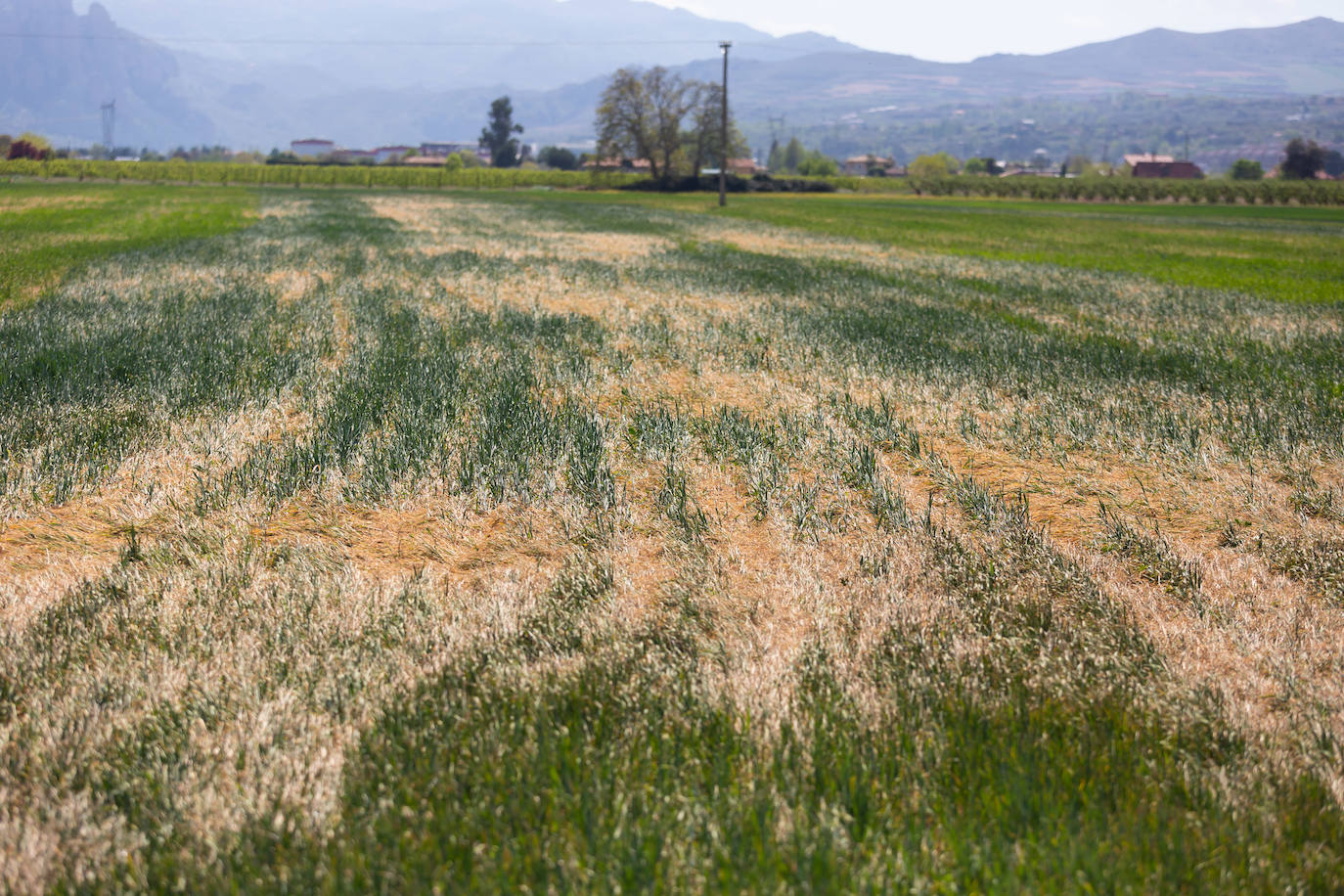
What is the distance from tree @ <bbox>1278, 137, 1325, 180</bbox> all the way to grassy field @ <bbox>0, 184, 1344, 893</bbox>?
149380 mm

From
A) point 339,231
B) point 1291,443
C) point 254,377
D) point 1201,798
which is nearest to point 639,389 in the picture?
point 254,377

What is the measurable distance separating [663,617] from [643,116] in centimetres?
10887

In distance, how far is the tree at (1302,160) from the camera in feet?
394

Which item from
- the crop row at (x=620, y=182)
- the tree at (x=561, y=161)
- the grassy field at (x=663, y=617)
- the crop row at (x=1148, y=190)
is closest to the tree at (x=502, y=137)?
the tree at (x=561, y=161)

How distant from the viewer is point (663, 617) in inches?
145

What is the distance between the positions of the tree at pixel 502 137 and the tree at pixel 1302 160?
146 metres

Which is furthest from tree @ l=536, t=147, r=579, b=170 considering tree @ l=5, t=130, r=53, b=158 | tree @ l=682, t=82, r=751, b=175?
tree @ l=5, t=130, r=53, b=158

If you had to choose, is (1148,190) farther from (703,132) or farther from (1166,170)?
(1166,170)

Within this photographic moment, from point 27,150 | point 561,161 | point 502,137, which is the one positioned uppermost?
point 502,137

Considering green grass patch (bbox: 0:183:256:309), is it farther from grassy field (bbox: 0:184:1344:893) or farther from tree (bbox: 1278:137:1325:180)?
tree (bbox: 1278:137:1325:180)

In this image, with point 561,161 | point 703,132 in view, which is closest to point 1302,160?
point 703,132

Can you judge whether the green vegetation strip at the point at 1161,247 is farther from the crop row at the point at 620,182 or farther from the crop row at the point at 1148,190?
the crop row at the point at 620,182

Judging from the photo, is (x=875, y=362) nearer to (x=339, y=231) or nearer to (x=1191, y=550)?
(x=1191, y=550)

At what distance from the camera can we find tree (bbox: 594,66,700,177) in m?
102
